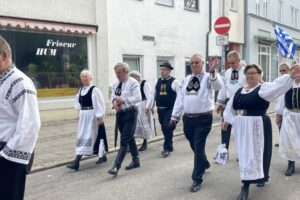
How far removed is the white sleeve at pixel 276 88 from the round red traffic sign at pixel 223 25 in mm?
7902

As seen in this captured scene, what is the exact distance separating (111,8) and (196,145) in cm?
999

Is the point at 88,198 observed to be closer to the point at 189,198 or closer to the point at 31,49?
the point at 189,198

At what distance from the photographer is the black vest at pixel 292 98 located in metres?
6.46

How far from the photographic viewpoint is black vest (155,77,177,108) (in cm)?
865

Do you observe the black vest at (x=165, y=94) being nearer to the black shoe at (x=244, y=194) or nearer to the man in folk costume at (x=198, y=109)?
the man in folk costume at (x=198, y=109)

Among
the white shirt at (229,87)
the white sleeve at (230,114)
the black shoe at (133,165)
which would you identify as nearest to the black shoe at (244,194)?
the white sleeve at (230,114)

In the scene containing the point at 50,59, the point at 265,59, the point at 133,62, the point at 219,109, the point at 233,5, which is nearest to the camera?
the point at 219,109

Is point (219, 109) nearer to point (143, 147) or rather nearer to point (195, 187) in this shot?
point (143, 147)

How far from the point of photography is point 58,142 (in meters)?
9.85

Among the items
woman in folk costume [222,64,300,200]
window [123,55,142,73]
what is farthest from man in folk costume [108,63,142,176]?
window [123,55,142,73]

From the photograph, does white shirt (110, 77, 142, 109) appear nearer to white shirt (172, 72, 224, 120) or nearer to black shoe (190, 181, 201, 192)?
white shirt (172, 72, 224, 120)

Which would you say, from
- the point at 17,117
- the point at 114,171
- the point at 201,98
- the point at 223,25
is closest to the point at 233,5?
the point at 223,25

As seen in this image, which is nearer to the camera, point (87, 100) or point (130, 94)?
point (130, 94)

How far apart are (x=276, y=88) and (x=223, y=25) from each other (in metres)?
8.26
